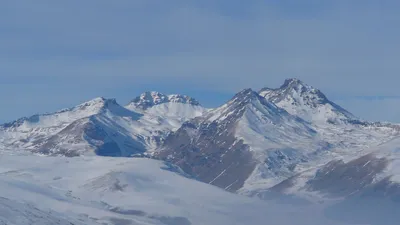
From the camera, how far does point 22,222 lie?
7869 inches

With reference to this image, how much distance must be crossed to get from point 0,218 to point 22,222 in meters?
8.81

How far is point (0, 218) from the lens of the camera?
7549 inches
